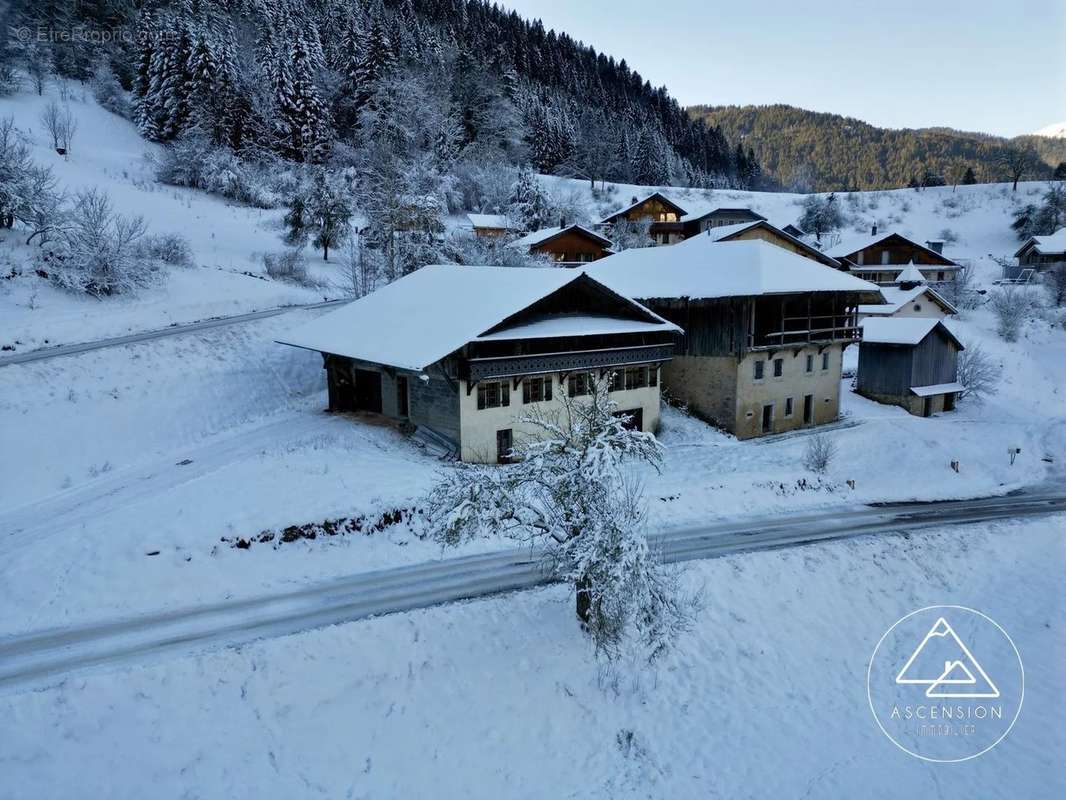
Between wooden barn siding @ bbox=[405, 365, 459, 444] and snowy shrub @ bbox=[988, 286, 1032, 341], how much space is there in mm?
49674

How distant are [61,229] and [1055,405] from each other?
60440 millimetres

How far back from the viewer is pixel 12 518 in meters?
20.2

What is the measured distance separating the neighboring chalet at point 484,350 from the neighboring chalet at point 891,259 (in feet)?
154

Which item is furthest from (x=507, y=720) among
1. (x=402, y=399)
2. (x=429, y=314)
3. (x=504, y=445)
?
(x=429, y=314)

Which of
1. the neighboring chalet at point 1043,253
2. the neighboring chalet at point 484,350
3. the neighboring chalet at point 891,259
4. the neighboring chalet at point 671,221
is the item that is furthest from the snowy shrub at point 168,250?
the neighboring chalet at point 1043,253

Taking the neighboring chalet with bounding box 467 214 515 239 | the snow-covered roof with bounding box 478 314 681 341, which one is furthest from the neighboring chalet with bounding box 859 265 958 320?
the neighboring chalet with bounding box 467 214 515 239

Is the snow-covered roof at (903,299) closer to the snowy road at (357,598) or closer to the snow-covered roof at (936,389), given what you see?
the snow-covered roof at (936,389)

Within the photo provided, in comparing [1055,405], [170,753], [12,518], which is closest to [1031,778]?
[170,753]

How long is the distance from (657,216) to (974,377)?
46774 millimetres

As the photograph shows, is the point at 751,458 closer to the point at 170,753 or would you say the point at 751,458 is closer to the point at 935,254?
the point at 170,753

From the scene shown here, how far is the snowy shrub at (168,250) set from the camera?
43875 millimetres

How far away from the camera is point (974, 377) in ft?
148

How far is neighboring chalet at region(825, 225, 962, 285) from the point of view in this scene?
69.7m

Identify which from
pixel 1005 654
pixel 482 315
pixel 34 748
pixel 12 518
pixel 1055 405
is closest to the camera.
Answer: pixel 34 748
